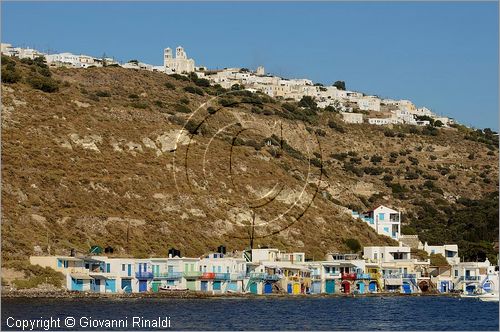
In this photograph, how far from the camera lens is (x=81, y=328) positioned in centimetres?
5638

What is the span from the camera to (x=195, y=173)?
116 meters

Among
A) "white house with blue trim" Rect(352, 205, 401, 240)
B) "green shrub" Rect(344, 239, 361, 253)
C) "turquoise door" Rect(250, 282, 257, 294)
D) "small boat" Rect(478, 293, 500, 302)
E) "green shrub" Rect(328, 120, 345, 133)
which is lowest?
"small boat" Rect(478, 293, 500, 302)

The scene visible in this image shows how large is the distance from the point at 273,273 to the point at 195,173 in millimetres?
23816

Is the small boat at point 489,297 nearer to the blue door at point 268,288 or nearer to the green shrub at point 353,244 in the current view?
the blue door at point 268,288

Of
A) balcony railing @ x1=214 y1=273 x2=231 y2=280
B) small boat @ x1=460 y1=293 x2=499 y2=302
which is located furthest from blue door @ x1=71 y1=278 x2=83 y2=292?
small boat @ x1=460 y1=293 x2=499 y2=302

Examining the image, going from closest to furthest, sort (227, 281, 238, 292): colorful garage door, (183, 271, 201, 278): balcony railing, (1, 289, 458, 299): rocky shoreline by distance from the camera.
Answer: (1, 289, 458, 299): rocky shoreline
(183, 271, 201, 278): balcony railing
(227, 281, 238, 292): colorful garage door

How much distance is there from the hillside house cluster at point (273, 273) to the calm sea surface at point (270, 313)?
549 centimetres

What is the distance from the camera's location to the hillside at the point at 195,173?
9806cm

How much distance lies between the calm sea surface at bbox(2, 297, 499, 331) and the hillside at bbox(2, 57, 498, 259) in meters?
13.5

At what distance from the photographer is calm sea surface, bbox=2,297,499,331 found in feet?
204

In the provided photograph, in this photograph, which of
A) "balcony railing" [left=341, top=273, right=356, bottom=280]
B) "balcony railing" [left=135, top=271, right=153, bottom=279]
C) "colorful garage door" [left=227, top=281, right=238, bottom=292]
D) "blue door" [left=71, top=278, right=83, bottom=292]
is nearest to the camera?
"blue door" [left=71, top=278, right=83, bottom=292]

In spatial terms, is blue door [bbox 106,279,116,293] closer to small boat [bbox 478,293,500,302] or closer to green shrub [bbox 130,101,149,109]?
small boat [bbox 478,293,500,302]

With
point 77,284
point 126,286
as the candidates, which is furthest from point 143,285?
point 77,284

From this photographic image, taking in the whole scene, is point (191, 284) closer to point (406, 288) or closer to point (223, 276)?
point (223, 276)
